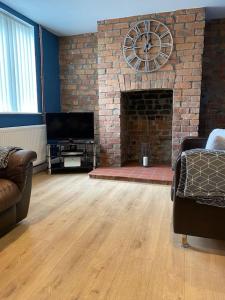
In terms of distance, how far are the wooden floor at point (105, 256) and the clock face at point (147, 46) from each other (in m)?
2.22

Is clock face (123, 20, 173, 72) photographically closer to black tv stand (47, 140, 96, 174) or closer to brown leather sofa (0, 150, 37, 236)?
black tv stand (47, 140, 96, 174)

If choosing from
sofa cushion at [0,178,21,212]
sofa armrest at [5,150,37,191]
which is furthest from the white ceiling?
sofa cushion at [0,178,21,212]

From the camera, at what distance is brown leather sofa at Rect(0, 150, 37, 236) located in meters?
1.97

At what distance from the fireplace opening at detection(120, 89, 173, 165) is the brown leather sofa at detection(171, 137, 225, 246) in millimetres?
2611

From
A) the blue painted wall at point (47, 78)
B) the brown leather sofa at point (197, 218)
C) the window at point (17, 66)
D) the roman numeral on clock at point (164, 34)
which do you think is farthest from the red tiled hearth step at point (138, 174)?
the roman numeral on clock at point (164, 34)

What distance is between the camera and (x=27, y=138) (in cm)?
378

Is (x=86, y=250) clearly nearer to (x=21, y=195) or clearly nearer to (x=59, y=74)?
(x=21, y=195)

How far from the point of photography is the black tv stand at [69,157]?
4.14 meters

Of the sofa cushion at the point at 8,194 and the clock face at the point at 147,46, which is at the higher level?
the clock face at the point at 147,46

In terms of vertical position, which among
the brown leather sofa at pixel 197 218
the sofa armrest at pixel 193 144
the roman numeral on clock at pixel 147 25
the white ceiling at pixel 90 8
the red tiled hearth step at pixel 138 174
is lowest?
the red tiled hearth step at pixel 138 174

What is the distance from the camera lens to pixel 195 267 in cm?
165

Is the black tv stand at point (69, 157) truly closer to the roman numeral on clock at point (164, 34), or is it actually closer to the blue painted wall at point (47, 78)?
the blue painted wall at point (47, 78)

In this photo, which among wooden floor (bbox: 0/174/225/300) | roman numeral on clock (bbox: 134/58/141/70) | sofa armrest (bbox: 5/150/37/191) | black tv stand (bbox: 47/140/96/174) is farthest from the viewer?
black tv stand (bbox: 47/140/96/174)

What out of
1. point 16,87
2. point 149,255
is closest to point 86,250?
point 149,255
